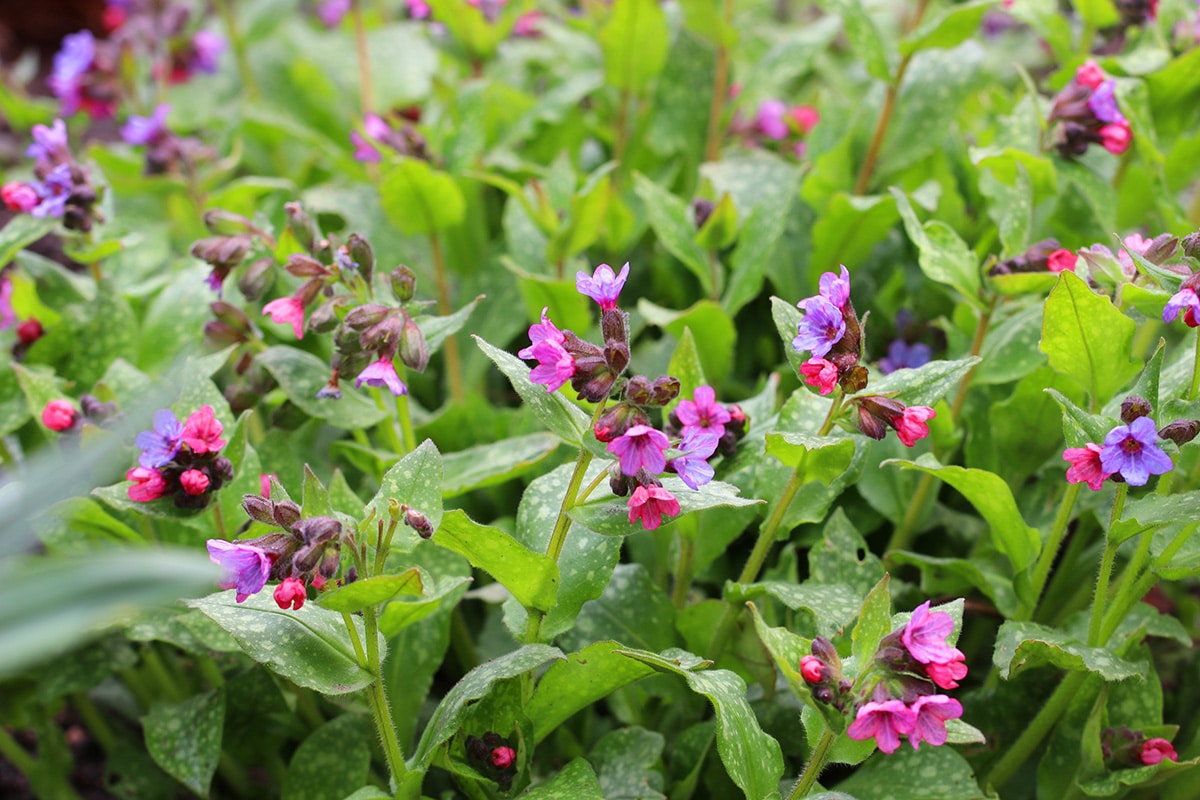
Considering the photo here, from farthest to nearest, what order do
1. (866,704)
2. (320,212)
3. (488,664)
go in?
(320,212), (488,664), (866,704)

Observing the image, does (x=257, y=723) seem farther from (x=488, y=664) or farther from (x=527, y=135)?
(x=527, y=135)

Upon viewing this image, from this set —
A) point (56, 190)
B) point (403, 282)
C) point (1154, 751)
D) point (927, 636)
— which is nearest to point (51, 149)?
point (56, 190)

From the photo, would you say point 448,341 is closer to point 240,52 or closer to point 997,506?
point 997,506

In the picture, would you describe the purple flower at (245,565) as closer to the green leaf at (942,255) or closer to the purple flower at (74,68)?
the green leaf at (942,255)

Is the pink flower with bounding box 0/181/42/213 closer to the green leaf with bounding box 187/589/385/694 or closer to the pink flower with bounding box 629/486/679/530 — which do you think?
the green leaf with bounding box 187/589/385/694

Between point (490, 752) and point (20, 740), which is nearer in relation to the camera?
point (490, 752)

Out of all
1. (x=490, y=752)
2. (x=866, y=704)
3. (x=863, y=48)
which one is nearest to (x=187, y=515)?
(x=490, y=752)
